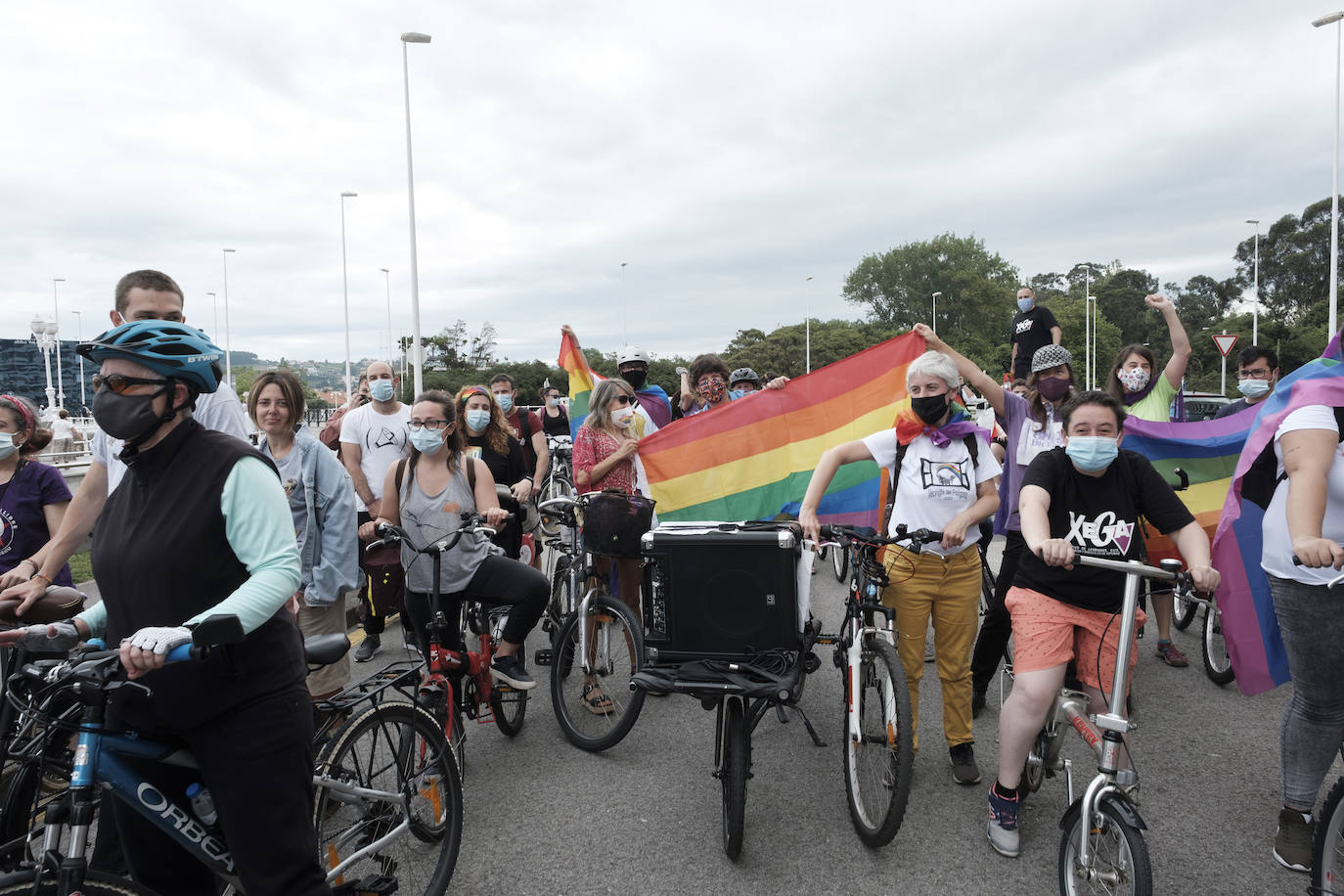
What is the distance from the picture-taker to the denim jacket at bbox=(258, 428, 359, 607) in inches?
156

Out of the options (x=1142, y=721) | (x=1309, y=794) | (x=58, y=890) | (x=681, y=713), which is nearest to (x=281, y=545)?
(x=58, y=890)

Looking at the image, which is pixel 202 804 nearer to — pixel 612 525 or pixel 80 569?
pixel 612 525

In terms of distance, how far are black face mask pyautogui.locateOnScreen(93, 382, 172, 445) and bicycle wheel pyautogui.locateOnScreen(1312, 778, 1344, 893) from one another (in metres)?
3.60

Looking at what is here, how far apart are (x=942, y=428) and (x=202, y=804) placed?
326cm

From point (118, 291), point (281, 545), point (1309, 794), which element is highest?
point (118, 291)

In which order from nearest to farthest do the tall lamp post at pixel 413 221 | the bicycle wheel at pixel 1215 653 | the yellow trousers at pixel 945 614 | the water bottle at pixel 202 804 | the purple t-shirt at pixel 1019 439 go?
the water bottle at pixel 202 804
the yellow trousers at pixel 945 614
the purple t-shirt at pixel 1019 439
the bicycle wheel at pixel 1215 653
the tall lamp post at pixel 413 221

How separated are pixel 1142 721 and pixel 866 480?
6.82 ft

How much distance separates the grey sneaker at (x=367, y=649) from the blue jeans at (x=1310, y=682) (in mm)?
5318

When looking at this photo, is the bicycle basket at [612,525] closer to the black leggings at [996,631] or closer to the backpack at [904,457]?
the backpack at [904,457]

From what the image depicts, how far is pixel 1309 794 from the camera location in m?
3.16

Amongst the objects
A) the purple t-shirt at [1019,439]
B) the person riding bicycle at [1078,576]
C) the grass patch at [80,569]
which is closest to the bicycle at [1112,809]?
the person riding bicycle at [1078,576]

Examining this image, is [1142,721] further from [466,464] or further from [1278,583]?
[466,464]

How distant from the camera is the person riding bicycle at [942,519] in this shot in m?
3.89

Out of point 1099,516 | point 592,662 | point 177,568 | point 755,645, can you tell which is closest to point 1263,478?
point 1099,516
